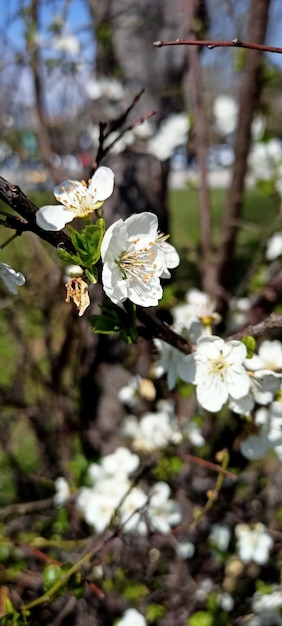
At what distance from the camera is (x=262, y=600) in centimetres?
157

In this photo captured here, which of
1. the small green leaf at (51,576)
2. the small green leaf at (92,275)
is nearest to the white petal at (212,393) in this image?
the small green leaf at (92,275)

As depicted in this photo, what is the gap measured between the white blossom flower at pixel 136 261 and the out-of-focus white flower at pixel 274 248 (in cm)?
115

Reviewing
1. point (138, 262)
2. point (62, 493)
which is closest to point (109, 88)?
point (62, 493)

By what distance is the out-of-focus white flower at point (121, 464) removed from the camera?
1536 mm

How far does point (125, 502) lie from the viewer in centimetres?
149

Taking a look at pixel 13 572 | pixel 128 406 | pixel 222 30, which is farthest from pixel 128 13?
pixel 13 572

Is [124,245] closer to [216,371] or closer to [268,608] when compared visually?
[216,371]

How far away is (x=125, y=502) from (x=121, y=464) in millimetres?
106

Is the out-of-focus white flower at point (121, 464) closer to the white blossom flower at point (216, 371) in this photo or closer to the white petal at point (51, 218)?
the white blossom flower at point (216, 371)

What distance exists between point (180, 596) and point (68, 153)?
2320 mm

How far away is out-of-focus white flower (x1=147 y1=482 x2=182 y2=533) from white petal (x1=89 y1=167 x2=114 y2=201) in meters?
0.93

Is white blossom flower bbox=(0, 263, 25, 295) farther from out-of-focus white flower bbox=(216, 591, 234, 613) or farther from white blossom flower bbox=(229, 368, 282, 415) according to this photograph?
out-of-focus white flower bbox=(216, 591, 234, 613)

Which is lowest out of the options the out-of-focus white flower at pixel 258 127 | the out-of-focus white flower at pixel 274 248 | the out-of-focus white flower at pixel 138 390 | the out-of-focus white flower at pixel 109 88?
the out-of-focus white flower at pixel 138 390

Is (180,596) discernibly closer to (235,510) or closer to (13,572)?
(235,510)
